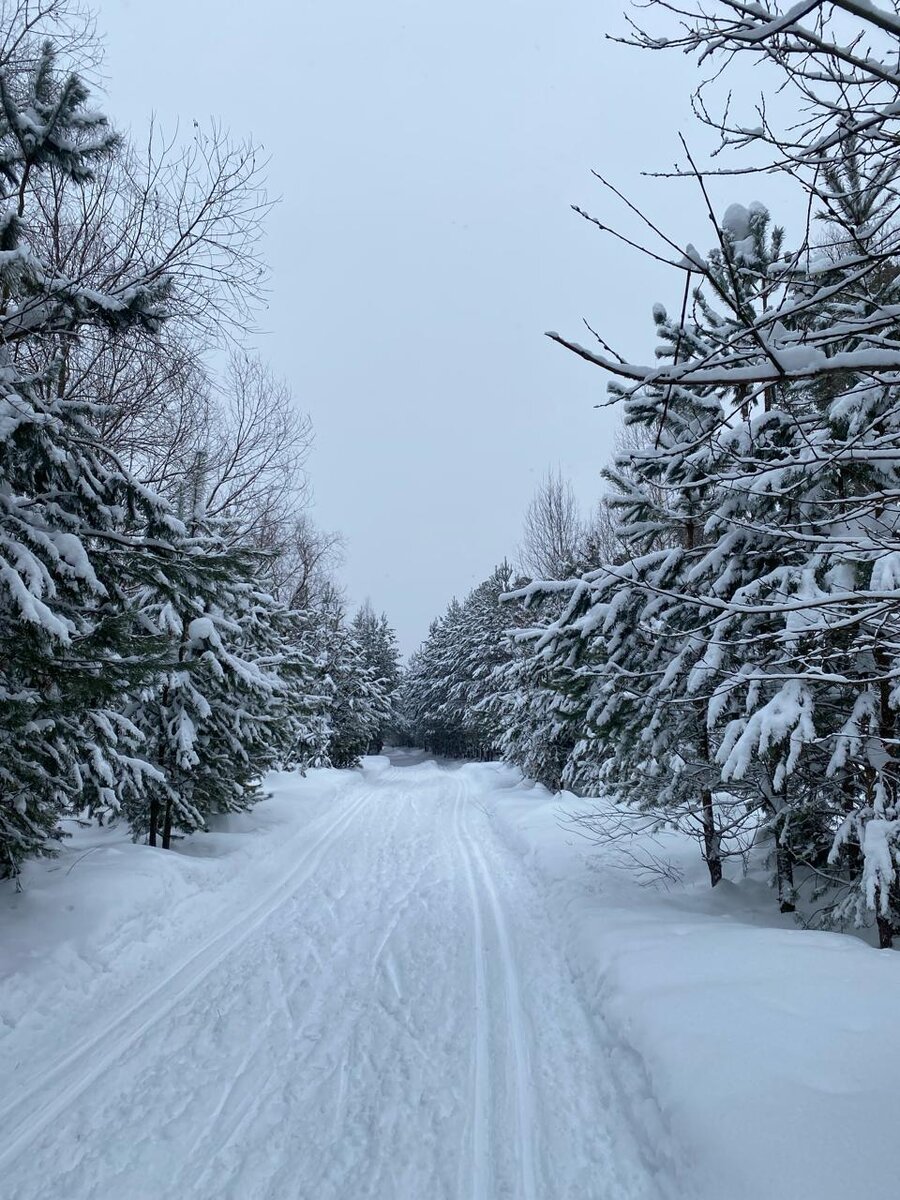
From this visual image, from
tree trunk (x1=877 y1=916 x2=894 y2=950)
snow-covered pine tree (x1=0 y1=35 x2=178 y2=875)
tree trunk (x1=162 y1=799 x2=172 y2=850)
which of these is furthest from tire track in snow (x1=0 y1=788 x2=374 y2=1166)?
tree trunk (x1=877 y1=916 x2=894 y2=950)

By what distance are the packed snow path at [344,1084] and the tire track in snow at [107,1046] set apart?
16 mm

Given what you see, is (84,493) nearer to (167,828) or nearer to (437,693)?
(167,828)

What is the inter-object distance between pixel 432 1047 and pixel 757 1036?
2.19 m

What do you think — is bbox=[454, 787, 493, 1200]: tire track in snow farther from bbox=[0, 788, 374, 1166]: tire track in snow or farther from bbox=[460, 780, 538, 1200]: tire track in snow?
bbox=[0, 788, 374, 1166]: tire track in snow

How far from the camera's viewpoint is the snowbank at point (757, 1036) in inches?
103

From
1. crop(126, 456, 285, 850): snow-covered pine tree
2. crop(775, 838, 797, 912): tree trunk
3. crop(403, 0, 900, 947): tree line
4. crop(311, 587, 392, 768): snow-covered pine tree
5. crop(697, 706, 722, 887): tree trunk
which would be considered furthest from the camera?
crop(311, 587, 392, 768): snow-covered pine tree

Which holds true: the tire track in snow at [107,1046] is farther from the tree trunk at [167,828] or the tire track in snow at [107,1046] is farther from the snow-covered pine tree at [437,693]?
the snow-covered pine tree at [437,693]

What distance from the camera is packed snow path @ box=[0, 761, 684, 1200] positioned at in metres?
3.09

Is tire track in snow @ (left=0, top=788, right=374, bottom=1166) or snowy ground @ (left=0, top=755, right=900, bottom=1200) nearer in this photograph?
snowy ground @ (left=0, top=755, right=900, bottom=1200)

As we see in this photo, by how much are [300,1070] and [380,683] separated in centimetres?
3061

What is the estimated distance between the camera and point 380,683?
3441 cm

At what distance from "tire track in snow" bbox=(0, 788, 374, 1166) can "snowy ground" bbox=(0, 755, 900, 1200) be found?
0.02 meters

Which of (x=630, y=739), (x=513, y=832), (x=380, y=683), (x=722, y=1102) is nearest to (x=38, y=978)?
(x=722, y=1102)

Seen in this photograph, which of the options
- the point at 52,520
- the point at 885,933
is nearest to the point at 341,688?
the point at 52,520
